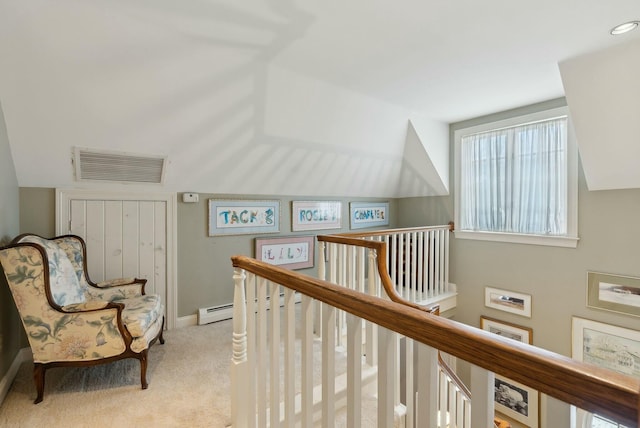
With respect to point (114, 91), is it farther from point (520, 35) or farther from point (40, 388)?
point (520, 35)

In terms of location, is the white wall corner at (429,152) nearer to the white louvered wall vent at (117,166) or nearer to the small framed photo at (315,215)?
the small framed photo at (315,215)

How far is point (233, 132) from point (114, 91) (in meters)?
0.99

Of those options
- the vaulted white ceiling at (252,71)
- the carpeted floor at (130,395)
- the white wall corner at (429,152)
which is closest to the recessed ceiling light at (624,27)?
the vaulted white ceiling at (252,71)

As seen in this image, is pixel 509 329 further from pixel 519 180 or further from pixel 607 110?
pixel 607 110

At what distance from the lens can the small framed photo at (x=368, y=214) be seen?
4.76 metres

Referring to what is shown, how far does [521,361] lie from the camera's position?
58 cm

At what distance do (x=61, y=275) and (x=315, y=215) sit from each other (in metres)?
2.80

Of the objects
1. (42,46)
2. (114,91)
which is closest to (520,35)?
(114,91)

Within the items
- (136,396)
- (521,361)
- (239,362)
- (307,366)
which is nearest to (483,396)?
(521,361)

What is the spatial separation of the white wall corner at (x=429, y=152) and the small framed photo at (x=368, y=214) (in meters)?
0.83

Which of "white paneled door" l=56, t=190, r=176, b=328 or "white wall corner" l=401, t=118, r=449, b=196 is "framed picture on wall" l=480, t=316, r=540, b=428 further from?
"white paneled door" l=56, t=190, r=176, b=328

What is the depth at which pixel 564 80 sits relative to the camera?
2699 mm

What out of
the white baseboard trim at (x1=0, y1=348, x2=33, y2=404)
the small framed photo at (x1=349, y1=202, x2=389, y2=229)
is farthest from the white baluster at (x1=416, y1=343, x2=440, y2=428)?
the small framed photo at (x1=349, y1=202, x2=389, y2=229)

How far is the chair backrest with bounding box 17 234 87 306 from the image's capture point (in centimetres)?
215
